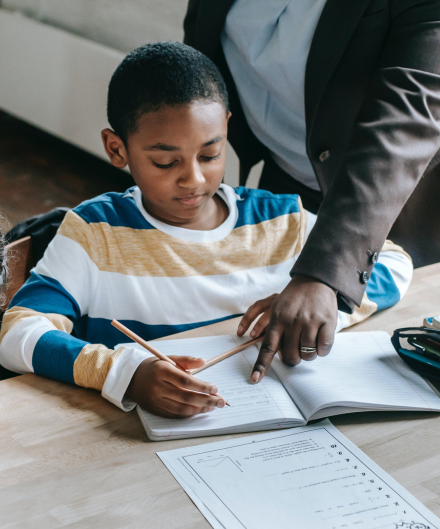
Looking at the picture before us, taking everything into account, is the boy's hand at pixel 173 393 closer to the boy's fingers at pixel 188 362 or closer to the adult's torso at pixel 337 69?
the boy's fingers at pixel 188 362

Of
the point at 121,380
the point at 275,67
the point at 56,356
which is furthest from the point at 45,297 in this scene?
the point at 275,67

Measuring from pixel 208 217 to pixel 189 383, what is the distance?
54cm

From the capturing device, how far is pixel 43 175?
370cm

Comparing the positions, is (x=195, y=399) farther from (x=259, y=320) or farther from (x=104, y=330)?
(x=104, y=330)

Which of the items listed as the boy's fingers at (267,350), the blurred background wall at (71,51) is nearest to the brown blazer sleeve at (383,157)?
the boy's fingers at (267,350)

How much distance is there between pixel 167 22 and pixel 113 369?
2796 mm

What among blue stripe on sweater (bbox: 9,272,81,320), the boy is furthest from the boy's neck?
blue stripe on sweater (bbox: 9,272,81,320)

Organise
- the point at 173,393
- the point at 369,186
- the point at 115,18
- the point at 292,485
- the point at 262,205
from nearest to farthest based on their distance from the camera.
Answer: the point at 292,485, the point at 173,393, the point at 369,186, the point at 262,205, the point at 115,18

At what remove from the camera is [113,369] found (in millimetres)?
800

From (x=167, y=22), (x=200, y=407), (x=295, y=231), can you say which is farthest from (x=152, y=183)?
(x=167, y=22)

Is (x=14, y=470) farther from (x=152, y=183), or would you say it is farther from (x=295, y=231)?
(x=295, y=231)

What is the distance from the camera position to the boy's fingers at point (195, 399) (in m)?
0.74

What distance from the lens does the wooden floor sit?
3.29m

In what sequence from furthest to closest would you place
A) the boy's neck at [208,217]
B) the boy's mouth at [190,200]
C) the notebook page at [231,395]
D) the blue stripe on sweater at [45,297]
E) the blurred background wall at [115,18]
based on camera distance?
1. the blurred background wall at [115,18]
2. the boy's neck at [208,217]
3. the boy's mouth at [190,200]
4. the blue stripe on sweater at [45,297]
5. the notebook page at [231,395]
